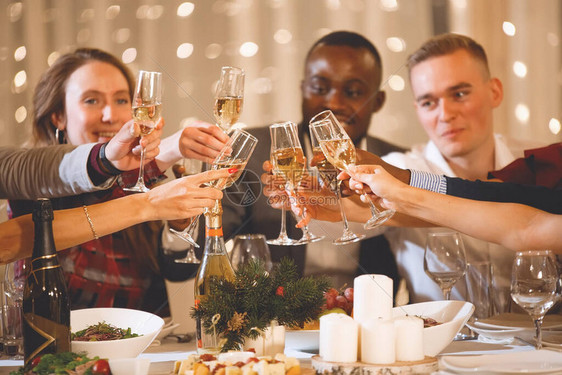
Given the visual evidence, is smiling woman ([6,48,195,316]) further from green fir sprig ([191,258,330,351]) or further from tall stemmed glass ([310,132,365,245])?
green fir sprig ([191,258,330,351])

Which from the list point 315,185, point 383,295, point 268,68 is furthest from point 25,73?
point 383,295

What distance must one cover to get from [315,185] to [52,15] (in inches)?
59.2

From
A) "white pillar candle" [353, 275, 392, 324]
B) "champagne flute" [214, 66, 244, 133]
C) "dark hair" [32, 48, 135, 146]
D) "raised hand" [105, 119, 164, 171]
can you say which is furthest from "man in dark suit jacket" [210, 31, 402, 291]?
"white pillar candle" [353, 275, 392, 324]

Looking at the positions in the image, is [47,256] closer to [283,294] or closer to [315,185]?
[283,294]

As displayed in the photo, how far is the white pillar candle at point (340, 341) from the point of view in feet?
2.97

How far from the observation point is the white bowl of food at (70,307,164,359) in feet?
3.38

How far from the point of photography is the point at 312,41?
2719mm

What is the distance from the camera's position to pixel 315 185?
1898 mm

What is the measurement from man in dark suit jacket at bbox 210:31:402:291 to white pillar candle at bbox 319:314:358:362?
1.79 metres

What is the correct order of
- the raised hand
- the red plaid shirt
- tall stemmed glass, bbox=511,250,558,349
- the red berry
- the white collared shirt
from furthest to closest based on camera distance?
the white collared shirt, the red plaid shirt, the raised hand, the red berry, tall stemmed glass, bbox=511,250,558,349

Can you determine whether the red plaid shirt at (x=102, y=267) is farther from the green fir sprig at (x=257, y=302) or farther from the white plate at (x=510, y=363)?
the white plate at (x=510, y=363)

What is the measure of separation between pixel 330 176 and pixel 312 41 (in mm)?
1416

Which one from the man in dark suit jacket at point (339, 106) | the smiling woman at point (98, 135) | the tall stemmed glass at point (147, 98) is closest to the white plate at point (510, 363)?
the tall stemmed glass at point (147, 98)

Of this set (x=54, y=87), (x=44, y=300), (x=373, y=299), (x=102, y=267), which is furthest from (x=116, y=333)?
(x=54, y=87)
